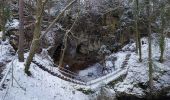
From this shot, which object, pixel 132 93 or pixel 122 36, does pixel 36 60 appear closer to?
pixel 132 93

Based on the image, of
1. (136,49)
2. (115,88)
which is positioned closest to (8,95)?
(115,88)

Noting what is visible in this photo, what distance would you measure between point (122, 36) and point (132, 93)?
10.3 metres

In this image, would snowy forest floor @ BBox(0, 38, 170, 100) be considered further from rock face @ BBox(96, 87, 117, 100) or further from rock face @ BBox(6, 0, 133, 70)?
rock face @ BBox(6, 0, 133, 70)

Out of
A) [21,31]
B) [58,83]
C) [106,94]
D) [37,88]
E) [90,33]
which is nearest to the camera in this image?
[37,88]

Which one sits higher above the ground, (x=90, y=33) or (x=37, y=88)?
(x=90, y=33)

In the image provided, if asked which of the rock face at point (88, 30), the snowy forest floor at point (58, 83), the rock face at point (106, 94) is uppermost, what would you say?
the rock face at point (88, 30)

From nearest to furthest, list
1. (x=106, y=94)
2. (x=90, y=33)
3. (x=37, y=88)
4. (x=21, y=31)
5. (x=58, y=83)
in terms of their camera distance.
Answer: (x=37, y=88)
(x=21, y=31)
(x=58, y=83)
(x=106, y=94)
(x=90, y=33)

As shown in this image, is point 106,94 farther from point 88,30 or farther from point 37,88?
point 88,30

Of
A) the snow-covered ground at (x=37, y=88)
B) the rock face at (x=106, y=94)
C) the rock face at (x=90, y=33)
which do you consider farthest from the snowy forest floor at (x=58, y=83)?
the rock face at (x=90, y=33)

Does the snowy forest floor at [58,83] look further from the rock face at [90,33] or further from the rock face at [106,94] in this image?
the rock face at [90,33]

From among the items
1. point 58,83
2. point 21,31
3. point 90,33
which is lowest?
point 58,83

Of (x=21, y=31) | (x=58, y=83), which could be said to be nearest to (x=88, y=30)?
(x=58, y=83)

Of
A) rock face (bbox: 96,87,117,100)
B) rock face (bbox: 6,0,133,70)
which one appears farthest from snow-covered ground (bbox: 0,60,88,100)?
rock face (bbox: 6,0,133,70)

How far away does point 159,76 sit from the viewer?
21.2 meters
